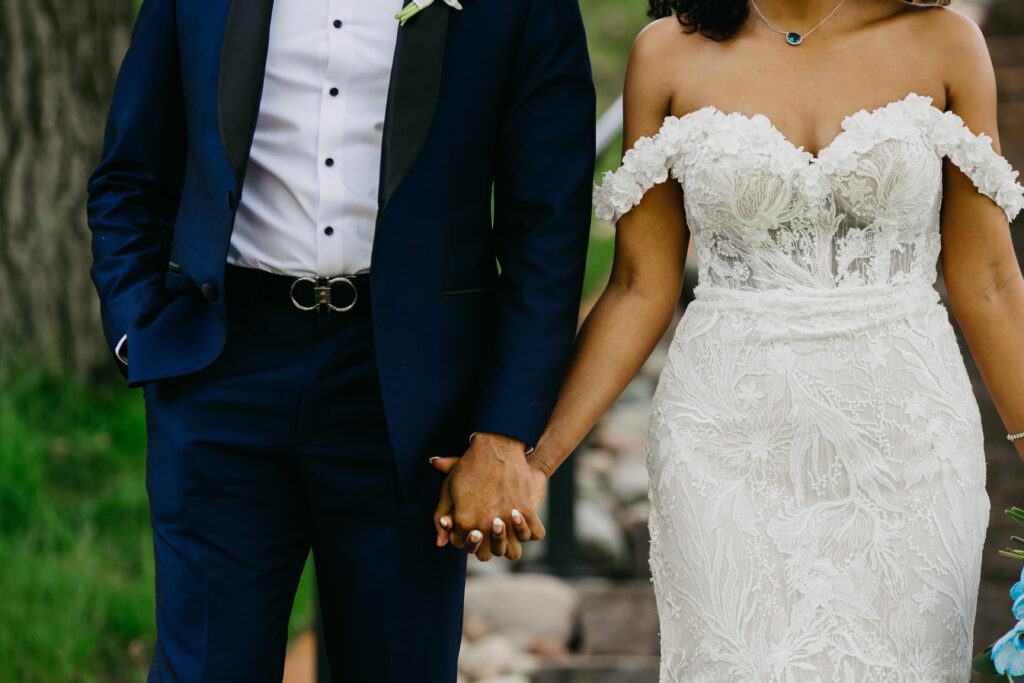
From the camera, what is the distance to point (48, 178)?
5863 mm

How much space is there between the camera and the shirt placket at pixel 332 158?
2.63 meters

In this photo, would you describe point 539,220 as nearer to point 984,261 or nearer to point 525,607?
point 984,261

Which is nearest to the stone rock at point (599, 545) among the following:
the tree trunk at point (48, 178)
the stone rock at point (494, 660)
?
the stone rock at point (494, 660)

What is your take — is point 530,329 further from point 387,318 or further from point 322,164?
point 322,164

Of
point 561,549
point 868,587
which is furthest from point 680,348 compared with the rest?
point 561,549

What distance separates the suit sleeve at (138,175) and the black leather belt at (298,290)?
0.71 feet

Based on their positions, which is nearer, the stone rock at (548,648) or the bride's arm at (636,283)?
the bride's arm at (636,283)

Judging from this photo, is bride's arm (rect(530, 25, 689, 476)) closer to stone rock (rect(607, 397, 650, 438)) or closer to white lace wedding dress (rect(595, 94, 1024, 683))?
white lace wedding dress (rect(595, 94, 1024, 683))

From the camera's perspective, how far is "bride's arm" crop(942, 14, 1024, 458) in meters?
2.77

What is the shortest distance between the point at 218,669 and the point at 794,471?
126 cm

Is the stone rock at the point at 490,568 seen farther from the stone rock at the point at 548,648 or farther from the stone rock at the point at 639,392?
the stone rock at the point at 639,392

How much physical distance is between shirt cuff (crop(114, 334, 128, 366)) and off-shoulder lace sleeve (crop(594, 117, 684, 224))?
3.54 feet

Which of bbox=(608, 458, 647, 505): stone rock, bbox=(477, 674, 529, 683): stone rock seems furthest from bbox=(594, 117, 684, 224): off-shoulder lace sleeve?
bbox=(608, 458, 647, 505): stone rock

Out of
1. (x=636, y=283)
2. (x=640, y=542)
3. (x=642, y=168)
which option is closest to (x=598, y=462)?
(x=640, y=542)
